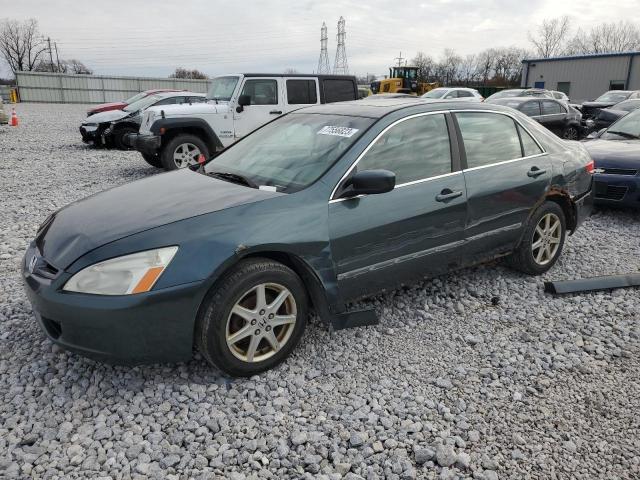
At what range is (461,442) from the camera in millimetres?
2518

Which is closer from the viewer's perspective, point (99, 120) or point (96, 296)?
point (96, 296)

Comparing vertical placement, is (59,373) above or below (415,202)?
below

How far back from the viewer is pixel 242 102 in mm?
9289

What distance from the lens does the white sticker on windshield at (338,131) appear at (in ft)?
11.4

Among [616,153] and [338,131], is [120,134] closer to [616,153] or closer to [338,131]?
[338,131]

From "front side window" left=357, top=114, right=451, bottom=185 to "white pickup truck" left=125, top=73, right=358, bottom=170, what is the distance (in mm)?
5833

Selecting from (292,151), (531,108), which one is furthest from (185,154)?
(531,108)

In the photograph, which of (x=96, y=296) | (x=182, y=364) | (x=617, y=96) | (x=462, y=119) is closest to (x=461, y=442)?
(x=182, y=364)

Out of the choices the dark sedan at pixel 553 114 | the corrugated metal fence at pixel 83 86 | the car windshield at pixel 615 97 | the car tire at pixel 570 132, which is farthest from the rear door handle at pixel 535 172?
the corrugated metal fence at pixel 83 86

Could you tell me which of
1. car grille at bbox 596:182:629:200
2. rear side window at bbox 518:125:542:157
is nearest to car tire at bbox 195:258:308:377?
rear side window at bbox 518:125:542:157

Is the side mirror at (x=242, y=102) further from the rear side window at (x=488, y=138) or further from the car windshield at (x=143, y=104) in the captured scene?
the rear side window at (x=488, y=138)

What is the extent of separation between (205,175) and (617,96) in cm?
2350

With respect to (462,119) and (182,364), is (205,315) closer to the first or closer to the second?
(182,364)

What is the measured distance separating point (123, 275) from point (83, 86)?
43098mm
